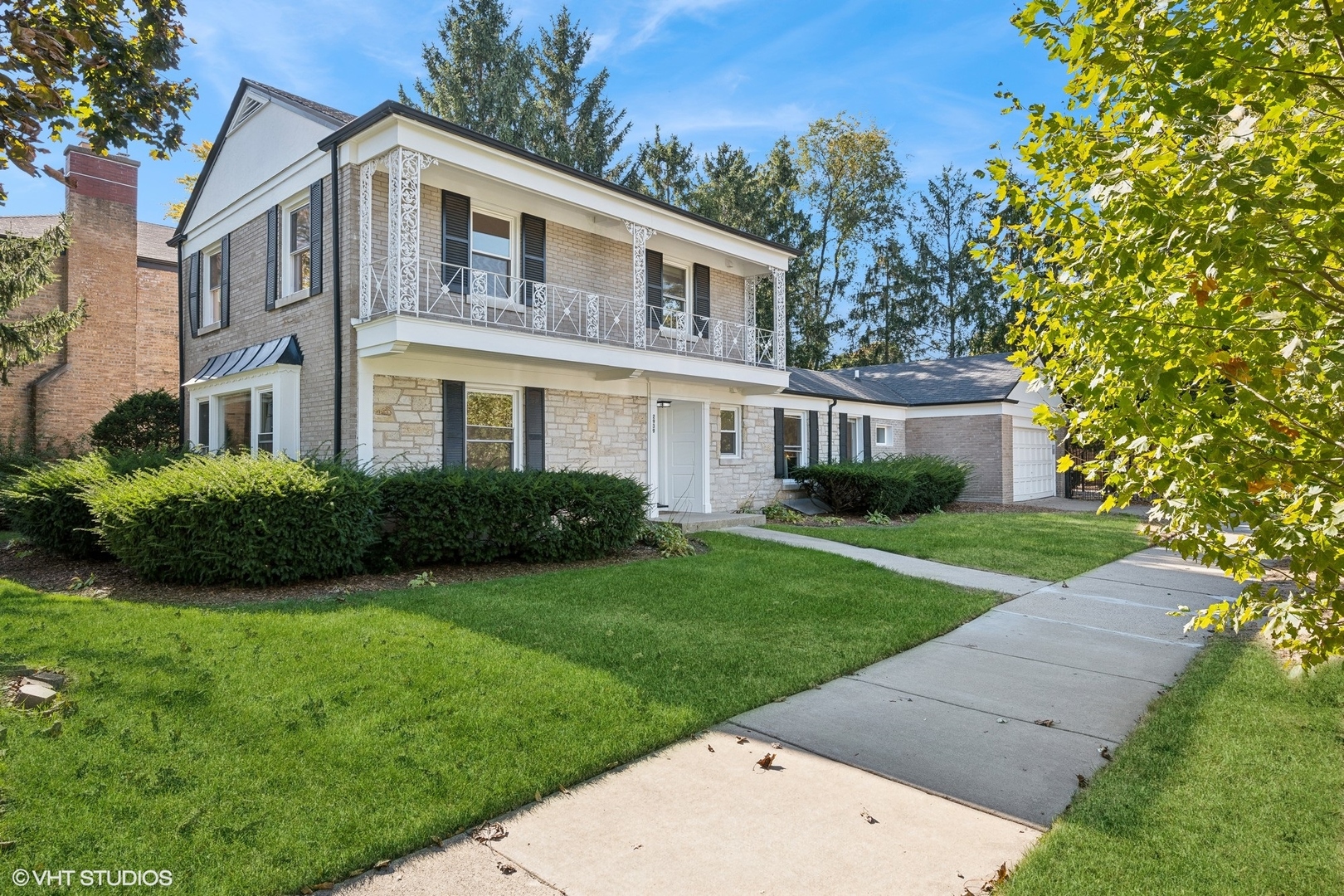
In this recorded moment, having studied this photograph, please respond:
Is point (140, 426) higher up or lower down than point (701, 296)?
lower down

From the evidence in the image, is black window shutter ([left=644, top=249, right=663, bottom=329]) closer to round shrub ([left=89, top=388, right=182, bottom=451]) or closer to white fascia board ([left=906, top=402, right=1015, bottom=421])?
round shrub ([left=89, top=388, right=182, bottom=451])

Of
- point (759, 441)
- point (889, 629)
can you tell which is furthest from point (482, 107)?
point (889, 629)

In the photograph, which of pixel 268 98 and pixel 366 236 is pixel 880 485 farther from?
pixel 268 98

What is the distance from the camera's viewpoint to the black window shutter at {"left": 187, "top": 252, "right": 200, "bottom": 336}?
49.0 ft

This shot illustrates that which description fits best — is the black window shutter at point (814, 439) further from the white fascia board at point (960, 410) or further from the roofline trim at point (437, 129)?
the roofline trim at point (437, 129)

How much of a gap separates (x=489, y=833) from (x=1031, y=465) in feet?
77.4

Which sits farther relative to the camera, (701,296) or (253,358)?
(701,296)

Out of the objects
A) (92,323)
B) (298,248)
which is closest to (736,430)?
(298,248)

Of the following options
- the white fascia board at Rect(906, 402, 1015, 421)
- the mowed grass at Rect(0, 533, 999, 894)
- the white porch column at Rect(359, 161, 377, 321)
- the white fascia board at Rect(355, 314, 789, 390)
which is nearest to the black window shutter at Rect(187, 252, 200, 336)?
the white porch column at Rect(359, 161, 377, 321)

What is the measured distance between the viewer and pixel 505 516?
9.41m

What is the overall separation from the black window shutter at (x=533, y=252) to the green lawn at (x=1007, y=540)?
6321 millimetres

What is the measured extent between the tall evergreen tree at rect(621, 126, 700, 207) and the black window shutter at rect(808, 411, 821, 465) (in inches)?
617

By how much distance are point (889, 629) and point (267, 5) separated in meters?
9.20

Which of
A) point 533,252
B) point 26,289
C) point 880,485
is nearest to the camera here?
point 533,252
